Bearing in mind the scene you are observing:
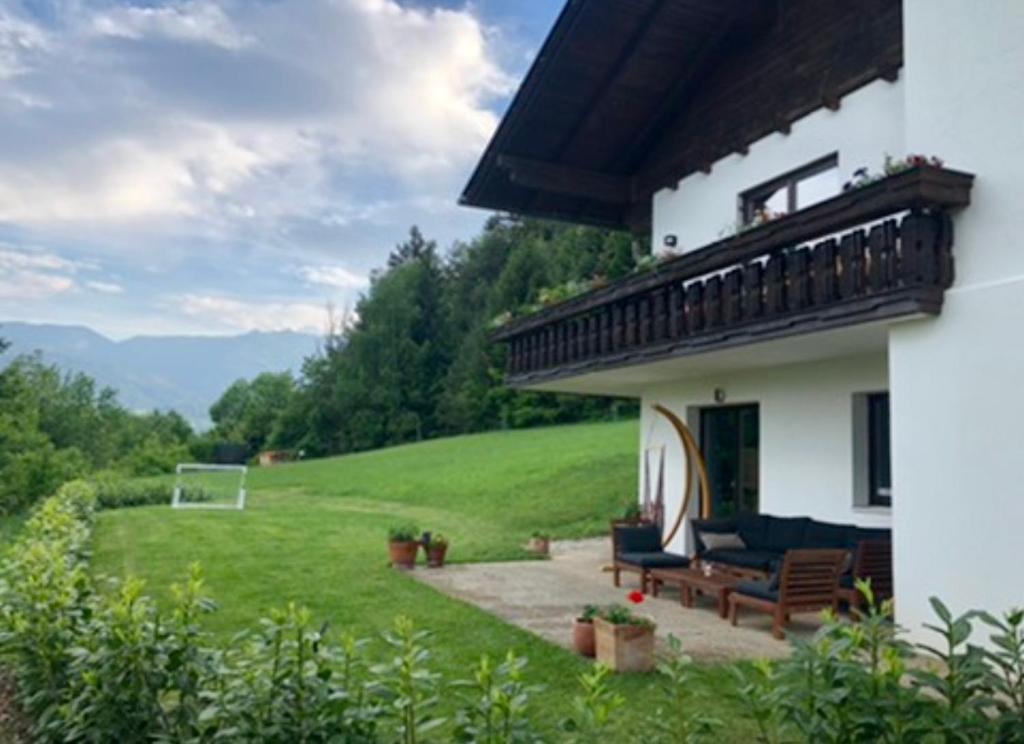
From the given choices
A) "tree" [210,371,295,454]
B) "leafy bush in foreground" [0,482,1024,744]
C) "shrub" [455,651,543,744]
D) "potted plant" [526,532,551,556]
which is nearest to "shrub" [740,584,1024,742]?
"leafy bush in foreground" [0,482,1024,744]

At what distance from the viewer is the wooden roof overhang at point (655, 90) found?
9.67 meters

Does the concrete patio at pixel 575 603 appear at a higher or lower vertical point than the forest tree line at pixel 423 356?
lower

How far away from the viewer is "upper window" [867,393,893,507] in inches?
354

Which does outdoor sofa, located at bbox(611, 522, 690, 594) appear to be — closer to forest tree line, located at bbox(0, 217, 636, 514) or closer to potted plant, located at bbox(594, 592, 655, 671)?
potted plant, located at bbox(594, 592, 655, 671)

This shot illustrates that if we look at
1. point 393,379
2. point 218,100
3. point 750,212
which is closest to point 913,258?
point 750,212

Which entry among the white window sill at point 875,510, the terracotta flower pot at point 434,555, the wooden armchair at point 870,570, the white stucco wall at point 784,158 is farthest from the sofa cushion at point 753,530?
the terracotta flower pot at point 434,555

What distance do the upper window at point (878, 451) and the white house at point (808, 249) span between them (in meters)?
0.02

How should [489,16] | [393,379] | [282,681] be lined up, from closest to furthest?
1. [282,681]
2. [489,16]
3. [393,379]

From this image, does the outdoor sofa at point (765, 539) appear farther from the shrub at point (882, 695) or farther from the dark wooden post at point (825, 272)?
the shrub at point (882, 695)

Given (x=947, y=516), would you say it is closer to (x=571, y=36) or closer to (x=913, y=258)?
(x=913, y=258)

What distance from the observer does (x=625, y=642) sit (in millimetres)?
6016

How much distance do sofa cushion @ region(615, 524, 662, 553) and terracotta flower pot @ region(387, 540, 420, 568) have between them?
3.04 m

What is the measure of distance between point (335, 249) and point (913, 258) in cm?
5890

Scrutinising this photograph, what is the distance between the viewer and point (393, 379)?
162ft
